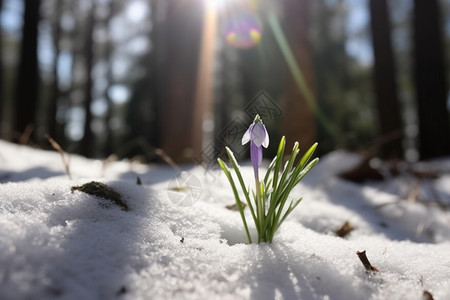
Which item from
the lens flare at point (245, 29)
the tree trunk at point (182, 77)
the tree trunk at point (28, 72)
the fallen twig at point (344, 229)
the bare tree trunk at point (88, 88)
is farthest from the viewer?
the bare tree trunk at point (88, 88)

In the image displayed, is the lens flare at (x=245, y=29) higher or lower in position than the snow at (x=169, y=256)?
higher

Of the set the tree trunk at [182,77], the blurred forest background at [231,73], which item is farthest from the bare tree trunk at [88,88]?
the tree trunk at [182,77]

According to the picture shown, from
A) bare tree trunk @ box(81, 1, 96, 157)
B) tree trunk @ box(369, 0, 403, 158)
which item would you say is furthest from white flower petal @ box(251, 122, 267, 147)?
bare tree trunk @ box(81, 1, 96, 157)

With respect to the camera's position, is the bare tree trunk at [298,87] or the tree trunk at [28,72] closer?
the bare tree trunk at [298,87]

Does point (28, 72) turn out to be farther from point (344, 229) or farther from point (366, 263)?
point (366, 263)

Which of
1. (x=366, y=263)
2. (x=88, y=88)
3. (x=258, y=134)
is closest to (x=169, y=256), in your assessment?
(x=258, y=134)

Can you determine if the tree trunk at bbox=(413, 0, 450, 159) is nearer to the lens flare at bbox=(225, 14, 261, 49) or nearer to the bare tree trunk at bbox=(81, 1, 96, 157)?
the lens flare at bbox=(225, 14, 261, 49)

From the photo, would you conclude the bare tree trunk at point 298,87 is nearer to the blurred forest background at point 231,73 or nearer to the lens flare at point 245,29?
the blurred forest background at point 231,73
